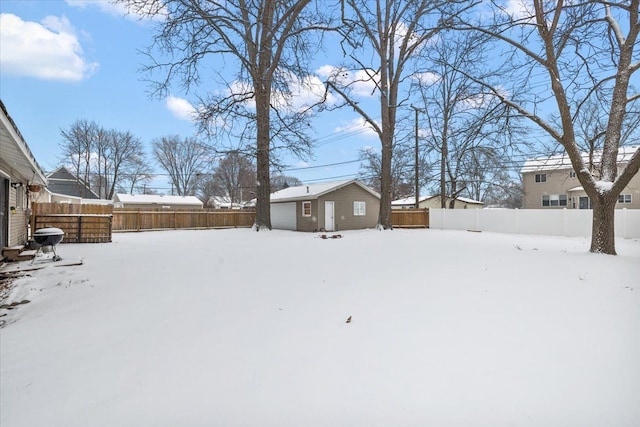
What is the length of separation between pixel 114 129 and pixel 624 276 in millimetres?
→ 41978

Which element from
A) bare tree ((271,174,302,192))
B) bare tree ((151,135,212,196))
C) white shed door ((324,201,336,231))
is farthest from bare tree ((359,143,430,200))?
bare tree ((151,135,212,196))

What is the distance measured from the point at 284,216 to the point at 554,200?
23187mm

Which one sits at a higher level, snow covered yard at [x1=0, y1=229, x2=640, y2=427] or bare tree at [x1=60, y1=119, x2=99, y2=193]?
bare tree at [x1=60, y1=119, x2=99, y2=193]

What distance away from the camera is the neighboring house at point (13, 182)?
4777mm

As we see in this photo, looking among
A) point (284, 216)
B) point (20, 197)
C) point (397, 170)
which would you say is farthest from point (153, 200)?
point (397, 170)

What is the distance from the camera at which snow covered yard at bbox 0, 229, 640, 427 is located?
1.96 meters

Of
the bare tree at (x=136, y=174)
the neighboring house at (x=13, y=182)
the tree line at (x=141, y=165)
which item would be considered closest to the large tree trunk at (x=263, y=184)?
the neighboring house at (x=13, y=182)

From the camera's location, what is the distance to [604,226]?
7793 mm

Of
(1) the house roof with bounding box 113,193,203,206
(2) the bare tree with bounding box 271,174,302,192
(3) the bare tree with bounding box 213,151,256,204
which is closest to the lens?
(1) the house roof with bounding box 113,193,203,206

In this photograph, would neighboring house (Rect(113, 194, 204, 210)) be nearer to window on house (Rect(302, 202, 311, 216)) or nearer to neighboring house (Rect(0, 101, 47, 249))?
window on house (Rect(302, 202, 311, 216))

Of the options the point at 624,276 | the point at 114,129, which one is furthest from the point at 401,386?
the point at 114,129

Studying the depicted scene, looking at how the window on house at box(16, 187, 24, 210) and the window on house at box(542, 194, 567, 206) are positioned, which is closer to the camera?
the window on house at box(16, 187, 24, 210)

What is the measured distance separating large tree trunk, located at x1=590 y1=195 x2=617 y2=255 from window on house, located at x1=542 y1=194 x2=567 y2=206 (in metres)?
22.8

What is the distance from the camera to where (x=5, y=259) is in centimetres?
721
